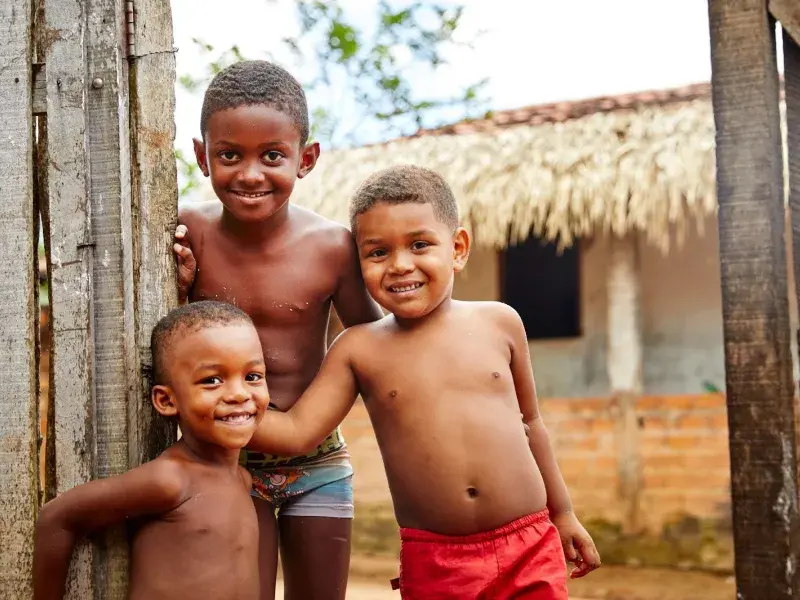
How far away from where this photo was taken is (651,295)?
928 centimetres

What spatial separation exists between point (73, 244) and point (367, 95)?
8.42 meters

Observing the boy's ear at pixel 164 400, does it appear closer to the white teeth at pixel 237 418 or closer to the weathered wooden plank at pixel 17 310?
the white teeth at pixel 237 418

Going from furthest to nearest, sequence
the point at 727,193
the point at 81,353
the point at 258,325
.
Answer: the point at 258,325
the point at 727,193
the point at 81,353

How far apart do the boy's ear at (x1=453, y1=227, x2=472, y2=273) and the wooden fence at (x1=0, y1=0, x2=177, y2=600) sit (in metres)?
0.73

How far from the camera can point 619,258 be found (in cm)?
861

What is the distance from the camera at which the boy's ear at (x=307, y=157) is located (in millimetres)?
2605

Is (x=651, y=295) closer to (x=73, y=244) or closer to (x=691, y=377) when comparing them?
(x=691, y=377)

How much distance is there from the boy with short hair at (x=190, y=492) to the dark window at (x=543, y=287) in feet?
24.7

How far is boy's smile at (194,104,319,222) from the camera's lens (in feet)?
7.90

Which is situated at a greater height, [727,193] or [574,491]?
[727,193]

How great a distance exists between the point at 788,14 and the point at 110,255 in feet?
5.42

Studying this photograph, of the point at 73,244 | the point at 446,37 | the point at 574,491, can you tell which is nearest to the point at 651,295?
the point at 574,491

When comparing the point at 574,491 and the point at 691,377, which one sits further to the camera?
the point at 691,377

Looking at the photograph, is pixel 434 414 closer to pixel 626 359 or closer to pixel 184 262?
pixel 184 262
